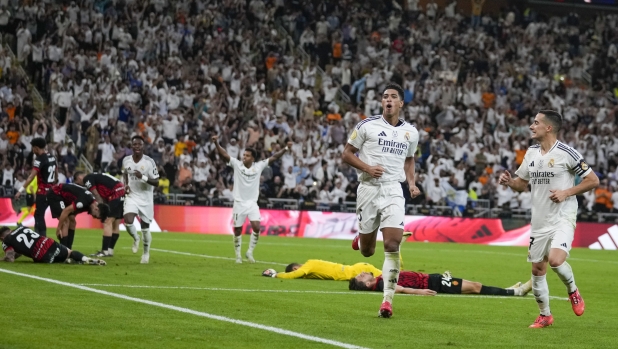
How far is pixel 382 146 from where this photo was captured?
12562 mm

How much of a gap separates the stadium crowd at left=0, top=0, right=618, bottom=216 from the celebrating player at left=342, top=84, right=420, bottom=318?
22.0 m

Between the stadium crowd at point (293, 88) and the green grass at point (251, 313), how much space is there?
49.1 ft

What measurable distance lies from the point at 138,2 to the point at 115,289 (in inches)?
1106

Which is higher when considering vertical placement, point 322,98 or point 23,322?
point 322,98

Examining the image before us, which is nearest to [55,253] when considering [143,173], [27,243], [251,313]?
[27,243]

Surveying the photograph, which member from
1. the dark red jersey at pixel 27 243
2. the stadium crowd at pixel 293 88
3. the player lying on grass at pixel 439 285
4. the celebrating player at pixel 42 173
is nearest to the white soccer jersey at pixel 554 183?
the player lying on grass at pixel 439 285

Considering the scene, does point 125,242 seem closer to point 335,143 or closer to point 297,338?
point 335,143

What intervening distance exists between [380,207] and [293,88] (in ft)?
92.7

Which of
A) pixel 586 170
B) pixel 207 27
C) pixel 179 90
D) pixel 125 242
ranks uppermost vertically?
pixel 207 27

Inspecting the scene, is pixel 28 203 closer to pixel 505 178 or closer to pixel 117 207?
pixel 117 207

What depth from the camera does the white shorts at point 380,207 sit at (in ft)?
40.2

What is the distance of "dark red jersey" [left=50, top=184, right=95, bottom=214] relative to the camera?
68.1 feet

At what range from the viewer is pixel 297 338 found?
9.73 m

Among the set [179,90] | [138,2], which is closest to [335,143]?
[179,90]
